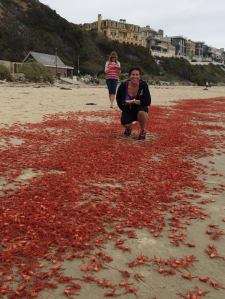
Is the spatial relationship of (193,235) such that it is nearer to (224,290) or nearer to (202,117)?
(224,290)

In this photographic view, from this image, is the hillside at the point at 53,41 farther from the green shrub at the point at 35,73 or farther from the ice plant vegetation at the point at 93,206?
the ice plant vegetation at the point at 93,206

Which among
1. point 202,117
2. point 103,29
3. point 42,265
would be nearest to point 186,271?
point 42,265

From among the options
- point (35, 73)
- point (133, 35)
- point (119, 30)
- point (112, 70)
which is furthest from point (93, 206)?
point (133, 35)

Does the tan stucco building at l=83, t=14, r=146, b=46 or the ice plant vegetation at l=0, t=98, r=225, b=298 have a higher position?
the tan stucco building at l=83, t=14, r=146, b=46

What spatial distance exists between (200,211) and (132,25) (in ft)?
525

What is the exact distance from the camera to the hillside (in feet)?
285

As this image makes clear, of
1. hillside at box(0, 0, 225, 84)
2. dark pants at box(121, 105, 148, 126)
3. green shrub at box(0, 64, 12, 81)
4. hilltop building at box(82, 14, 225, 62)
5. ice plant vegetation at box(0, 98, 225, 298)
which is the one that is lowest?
ice plant vegetation at box(0, 98, 225, 298)

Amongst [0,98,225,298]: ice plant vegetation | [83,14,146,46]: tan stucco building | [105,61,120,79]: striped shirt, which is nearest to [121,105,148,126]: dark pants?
[0,98,225,298]: ice plant vegetation

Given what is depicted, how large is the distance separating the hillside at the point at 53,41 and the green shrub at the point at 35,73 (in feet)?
117

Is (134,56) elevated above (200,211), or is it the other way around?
Result: (134,56)

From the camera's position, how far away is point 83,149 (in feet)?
26.5

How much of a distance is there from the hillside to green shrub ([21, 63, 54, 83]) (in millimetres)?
35722

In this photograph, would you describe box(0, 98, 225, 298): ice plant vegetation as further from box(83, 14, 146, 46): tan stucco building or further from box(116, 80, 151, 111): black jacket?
box(83, 14, 146, 46): tan stucco building

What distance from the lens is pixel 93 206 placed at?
16.4ft
